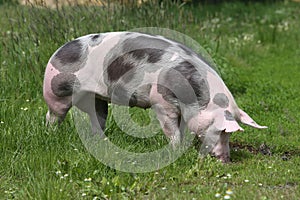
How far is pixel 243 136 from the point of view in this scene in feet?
21.3

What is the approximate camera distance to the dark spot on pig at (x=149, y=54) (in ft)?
17.9

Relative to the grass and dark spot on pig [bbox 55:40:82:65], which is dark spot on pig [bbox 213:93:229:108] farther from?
dark spot on pig [bbox 55:40:82:65]

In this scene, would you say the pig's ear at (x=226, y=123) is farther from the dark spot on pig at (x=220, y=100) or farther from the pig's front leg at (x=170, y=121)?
the pig's front leg at (x=170, y=121)

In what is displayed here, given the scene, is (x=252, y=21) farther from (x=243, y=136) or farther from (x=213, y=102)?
(x=213, y=102)

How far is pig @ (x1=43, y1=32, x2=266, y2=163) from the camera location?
5.33 metres

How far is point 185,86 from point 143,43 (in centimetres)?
55

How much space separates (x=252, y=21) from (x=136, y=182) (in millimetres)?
8652

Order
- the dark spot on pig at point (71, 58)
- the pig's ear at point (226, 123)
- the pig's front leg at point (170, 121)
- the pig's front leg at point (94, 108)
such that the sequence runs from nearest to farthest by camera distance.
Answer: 1. the pig's ear at point (226, 123)
2. the pig's front leg at point (170, 121)
3. the dark spot on pig at point (71, 58)
4. the pig's front leg at point (94, 108)

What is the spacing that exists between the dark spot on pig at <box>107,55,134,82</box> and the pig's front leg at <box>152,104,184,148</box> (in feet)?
1.24

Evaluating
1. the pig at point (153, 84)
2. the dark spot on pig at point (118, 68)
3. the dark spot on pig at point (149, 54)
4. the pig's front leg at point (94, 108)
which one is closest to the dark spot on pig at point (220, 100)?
the pig at point (153, 84)

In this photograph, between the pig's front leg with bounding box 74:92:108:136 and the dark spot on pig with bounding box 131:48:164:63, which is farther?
the pig's front leg with bounding box 74:92:108:136

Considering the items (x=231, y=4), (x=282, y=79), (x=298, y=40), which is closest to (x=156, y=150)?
(x=282, y=79)

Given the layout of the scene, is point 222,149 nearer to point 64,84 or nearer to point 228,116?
point 228,116

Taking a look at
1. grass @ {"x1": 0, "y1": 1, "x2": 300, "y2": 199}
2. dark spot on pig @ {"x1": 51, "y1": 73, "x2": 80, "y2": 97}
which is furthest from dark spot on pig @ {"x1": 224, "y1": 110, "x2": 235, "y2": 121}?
dark spot on pig @ {"x1": 51, "y1": 73, "x2": 80, "y2": 97}
